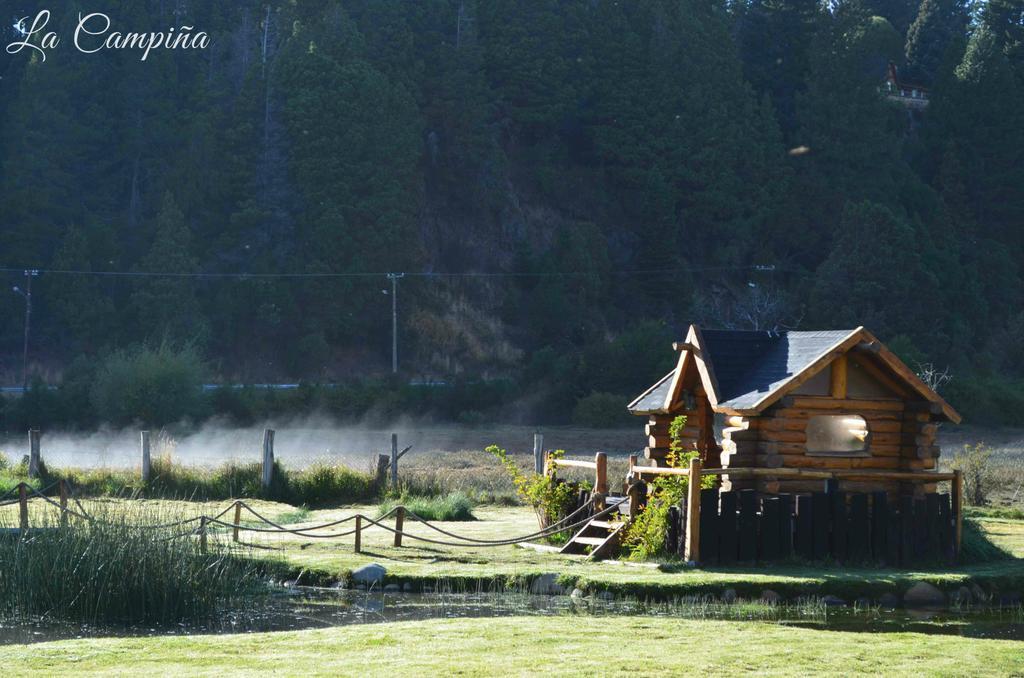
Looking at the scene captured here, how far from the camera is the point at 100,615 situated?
49.1ft

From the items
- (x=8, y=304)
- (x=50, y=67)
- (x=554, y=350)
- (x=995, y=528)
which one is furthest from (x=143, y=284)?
(x=995, y=528)

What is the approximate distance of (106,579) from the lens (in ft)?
49.2

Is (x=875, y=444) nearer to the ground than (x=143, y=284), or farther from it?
nearer to the ground

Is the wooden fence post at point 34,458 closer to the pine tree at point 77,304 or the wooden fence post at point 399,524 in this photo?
the wooden fence post at point 399,524

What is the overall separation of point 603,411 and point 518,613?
47026mm

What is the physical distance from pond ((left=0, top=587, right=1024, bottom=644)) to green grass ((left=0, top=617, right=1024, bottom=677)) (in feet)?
2.96

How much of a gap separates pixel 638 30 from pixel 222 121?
2885cm

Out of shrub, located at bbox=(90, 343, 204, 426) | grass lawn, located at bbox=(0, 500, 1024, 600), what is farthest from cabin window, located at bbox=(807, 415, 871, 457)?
shrub, located at bbox=(90, 343, 204, 426)

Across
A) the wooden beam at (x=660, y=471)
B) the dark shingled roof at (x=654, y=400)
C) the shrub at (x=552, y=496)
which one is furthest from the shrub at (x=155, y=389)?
the wooden beam at (x=660, y=471)

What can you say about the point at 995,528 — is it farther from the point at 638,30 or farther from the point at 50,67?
the point at 638,30

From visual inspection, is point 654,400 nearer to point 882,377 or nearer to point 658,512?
point 658,512

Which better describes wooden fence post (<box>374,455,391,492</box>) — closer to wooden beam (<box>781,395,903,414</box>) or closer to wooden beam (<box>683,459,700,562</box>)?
wooden beam (<box>683,459,700,562</box>)

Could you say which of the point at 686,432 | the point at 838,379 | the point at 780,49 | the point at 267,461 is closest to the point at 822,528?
the point at 838,379

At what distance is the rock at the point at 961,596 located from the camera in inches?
700
